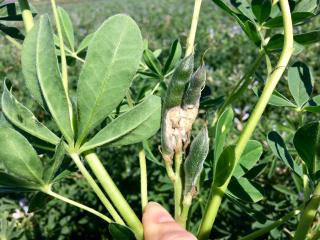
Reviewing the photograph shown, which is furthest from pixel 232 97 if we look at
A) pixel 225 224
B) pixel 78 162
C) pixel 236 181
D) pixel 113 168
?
pixel 113 168

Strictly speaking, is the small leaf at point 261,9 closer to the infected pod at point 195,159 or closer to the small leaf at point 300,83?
the small leaf at point 300,83

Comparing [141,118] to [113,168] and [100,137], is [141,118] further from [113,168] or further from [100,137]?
[113,168]

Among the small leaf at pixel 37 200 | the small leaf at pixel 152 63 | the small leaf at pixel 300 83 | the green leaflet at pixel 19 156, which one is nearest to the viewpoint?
the green leaflet at pixel 19 156

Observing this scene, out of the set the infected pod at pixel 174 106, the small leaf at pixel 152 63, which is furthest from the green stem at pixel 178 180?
the small leaf at pixel 152 63

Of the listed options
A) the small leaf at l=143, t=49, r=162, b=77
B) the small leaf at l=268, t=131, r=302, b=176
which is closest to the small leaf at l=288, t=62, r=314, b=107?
the small leaf at l=268, t=131, r=302, b=176

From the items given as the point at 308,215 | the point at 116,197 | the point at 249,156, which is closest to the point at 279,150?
the point at 249,156

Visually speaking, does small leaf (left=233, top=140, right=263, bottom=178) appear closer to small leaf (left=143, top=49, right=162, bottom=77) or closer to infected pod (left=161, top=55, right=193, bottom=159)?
infected pod (left=161, top=55, right=193, bottom=159)

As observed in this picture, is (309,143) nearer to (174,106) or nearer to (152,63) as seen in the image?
(174,106)
